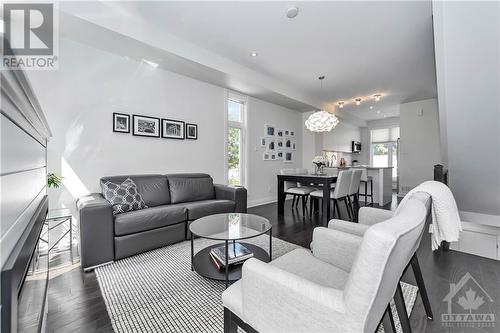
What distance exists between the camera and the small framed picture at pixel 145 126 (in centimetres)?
317

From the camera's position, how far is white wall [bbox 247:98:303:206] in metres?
4.89

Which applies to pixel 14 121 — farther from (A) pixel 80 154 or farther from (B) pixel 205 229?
(A) pixel 80 154

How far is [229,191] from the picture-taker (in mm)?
3342

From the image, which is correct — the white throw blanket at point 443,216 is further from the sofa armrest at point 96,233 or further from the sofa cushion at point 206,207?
the sofa armrest at point 96,233

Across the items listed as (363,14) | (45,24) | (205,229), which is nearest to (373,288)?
(205,229)

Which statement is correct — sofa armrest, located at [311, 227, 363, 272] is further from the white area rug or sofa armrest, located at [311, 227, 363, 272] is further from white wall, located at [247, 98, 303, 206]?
white wall, located at [247, 98, 303, 206]

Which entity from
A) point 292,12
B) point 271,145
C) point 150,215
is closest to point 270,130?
point 271,145

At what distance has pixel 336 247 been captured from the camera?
130 cm

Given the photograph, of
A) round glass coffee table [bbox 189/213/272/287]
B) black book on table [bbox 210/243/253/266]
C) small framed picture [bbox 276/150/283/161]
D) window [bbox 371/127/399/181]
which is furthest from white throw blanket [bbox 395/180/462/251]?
window [bbox 371/127/399/181]

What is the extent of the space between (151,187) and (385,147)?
9.08 m

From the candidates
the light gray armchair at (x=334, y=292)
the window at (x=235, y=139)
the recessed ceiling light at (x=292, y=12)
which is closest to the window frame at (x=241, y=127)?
the window at (x=235, y=139)

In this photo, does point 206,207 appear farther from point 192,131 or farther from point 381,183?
point 381,183

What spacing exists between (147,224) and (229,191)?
132 centimetres

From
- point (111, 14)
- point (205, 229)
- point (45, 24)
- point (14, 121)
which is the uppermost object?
point (111, 14)
